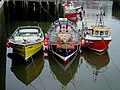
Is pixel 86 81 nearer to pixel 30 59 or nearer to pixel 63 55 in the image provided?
pixel 63 55

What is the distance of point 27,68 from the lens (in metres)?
18.7

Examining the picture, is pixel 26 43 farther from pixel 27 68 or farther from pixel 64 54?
pixel 64 54

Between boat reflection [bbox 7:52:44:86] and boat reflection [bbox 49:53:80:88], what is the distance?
2.81 ft

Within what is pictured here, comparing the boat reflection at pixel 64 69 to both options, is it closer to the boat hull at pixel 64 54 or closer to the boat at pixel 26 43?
the boat hull at pixel 64 54

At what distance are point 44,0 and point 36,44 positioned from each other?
33.2m

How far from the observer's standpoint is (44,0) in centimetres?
5219

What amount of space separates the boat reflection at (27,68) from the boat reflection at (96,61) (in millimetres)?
3473

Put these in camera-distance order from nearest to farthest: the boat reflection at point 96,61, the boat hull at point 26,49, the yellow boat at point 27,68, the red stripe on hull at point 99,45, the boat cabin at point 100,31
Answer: the yellow boat at point 27,68 → the boat reflection at point 96,61 → the boat hull at point 26,49 → the red stripe on hull at point 99,45 → the boat cabin at point 100,31

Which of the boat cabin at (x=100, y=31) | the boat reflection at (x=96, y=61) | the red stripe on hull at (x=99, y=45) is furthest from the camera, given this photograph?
the boat cabin at (x=100, y=31)

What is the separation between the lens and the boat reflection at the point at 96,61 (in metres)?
18.8

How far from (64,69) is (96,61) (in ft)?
9.92

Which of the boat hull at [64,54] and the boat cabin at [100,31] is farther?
the boat cabin at [100,31]

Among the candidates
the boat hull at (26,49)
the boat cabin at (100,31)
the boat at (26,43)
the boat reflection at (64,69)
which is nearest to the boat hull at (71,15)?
the boat cabin at (100,31)

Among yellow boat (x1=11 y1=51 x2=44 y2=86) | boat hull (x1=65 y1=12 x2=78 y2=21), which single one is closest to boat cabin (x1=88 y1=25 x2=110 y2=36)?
yellow boat (x1=11 y1=51 x2=44 y2=86)
